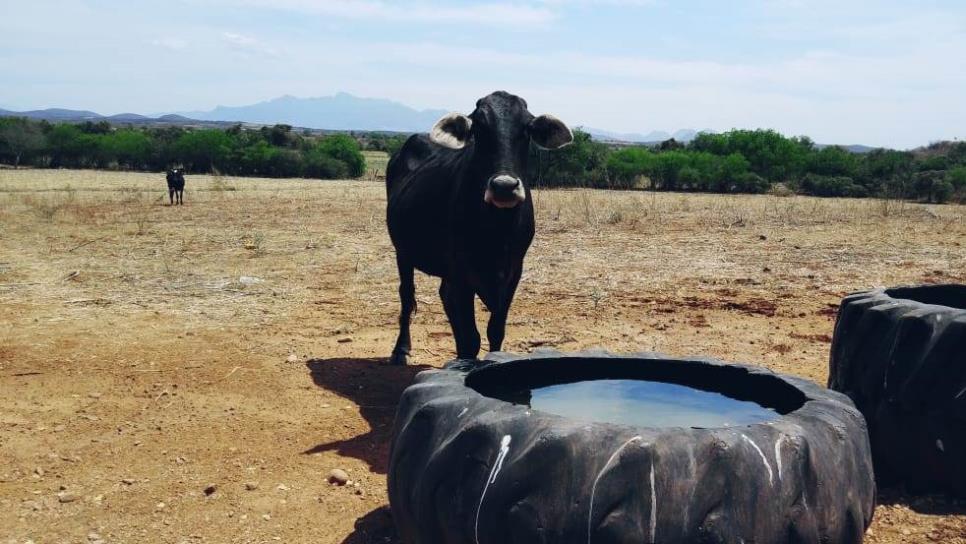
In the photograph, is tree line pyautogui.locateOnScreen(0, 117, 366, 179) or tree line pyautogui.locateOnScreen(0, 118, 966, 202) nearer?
tree line pyautogui.locateOnScreen(0, 118, 966, 202)

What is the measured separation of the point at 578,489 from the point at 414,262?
467 cm

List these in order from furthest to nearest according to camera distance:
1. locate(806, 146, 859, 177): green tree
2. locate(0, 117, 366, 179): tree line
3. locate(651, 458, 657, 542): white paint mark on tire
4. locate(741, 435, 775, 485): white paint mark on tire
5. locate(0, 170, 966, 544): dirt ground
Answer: locate(0, 117, 366, 179): tree line, locate(806, 146, 859, 177): green tree, locate(0, 170, 966, 544): dirt ground, locate(741, 435, 775, 485): white paint mark on tire, locate(651, 458, 657, 542): white paint mark on tire

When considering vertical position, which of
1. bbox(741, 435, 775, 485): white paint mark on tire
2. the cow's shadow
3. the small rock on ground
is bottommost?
the cow's shadow

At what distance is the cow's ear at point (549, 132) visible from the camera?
5.32m

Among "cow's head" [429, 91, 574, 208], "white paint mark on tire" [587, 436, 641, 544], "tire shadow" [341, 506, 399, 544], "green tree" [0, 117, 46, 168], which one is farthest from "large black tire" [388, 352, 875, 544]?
"green tree" [0, 117, 46, 168]

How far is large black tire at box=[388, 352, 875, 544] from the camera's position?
85.0 inches

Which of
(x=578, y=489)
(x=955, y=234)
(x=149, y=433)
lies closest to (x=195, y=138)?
(x=955, y=234)

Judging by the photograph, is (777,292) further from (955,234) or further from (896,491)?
(955,234)

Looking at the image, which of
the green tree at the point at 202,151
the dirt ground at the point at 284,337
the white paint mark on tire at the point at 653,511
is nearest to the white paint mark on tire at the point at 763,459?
the white paint mark on tire at the point at 653,511

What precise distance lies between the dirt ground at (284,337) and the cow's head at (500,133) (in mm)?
1752

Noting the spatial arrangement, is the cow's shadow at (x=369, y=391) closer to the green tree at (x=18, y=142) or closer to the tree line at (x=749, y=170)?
the tree line at (x=749, y=170)

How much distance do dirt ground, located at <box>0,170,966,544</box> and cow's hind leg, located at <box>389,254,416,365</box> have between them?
0.18 meters

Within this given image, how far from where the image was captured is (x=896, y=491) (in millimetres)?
4051

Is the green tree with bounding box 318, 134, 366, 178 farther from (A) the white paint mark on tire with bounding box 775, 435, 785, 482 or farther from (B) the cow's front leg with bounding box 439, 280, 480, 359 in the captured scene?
(A) the white paint mark on tire with bounding box 775, 435, 785, 482
